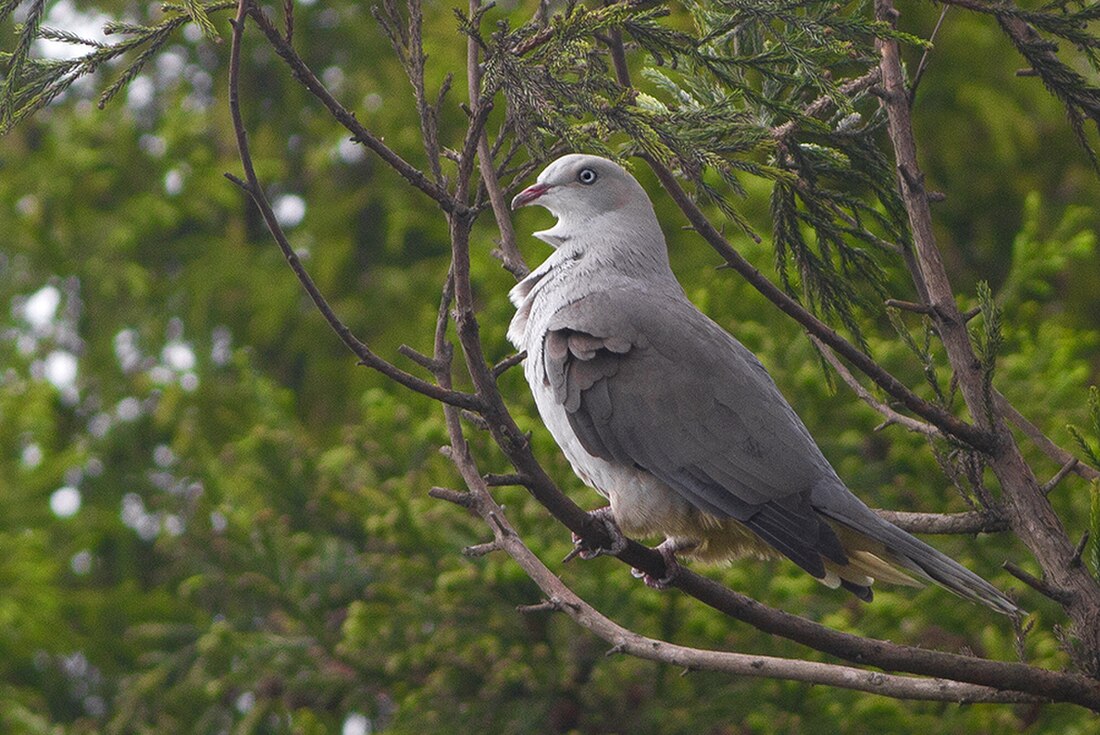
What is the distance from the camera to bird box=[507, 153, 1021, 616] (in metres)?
3.54

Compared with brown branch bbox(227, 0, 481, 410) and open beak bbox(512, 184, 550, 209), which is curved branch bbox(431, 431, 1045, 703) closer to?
brown branch bbox(227, 0, 481, 410)

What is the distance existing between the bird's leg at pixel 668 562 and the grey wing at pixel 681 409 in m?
0.15

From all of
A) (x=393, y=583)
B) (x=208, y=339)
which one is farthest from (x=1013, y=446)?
(x=208, y=339)

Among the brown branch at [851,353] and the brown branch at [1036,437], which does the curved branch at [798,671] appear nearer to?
the brown branch at [851,353]

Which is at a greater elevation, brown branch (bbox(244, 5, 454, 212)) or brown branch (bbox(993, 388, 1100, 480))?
brown branch (bbox(244, 5, 454, 212))

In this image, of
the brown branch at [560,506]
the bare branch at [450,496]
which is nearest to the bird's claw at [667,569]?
the brown branch at [560,506]

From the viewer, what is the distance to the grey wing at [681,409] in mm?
3625

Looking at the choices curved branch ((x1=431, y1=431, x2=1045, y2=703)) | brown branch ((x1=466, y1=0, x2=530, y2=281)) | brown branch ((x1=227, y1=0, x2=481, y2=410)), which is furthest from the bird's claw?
brown branch ((x1=466, y1=0, x2=530, y2=281))

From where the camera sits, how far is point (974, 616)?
266 inches

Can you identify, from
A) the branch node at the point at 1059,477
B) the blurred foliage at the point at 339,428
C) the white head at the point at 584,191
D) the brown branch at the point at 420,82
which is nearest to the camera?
the brown branch at the point at 420,82

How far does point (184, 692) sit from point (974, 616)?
426cm

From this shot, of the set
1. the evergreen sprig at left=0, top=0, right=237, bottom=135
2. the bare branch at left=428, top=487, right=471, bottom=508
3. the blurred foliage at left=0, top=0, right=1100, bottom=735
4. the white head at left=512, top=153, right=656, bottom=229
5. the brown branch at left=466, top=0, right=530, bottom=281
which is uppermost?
the evergreen sprig at left=0, top=0, right=237, bottom=135

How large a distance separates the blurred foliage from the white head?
39.5 inches

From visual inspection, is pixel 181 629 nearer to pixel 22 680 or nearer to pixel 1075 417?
pixel 22 680
